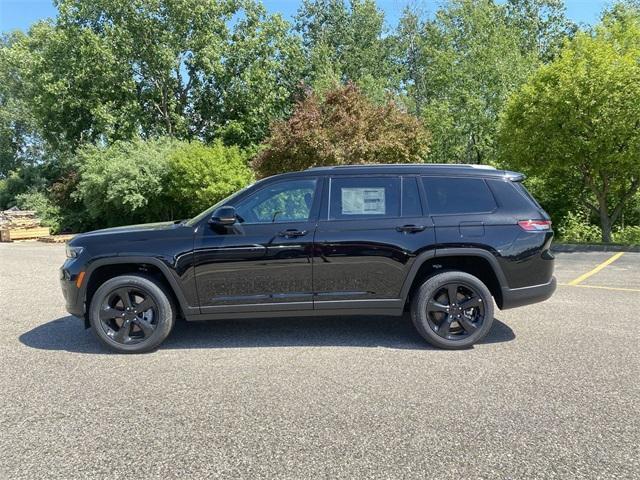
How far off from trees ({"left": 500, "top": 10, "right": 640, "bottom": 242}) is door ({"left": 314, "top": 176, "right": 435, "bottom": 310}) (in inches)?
379

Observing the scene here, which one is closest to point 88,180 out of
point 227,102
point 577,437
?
point 227,102

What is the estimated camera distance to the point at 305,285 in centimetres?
484

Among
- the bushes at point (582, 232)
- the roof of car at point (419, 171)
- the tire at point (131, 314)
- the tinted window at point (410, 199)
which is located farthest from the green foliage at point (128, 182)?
the tinted window at point (410, 199)

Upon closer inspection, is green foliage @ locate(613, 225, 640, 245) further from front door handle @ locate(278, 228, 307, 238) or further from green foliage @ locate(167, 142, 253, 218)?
front door handle @ locate(278, 228, 307, 238)

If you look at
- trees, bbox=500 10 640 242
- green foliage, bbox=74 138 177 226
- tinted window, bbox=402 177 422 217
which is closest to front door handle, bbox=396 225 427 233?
tinted window, bbox=402 177 422 217

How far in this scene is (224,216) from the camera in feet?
15.4

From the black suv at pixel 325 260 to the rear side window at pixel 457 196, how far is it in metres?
0.01

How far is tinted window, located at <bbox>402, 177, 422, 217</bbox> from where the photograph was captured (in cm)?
489

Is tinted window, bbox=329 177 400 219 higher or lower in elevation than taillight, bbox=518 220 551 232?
higher

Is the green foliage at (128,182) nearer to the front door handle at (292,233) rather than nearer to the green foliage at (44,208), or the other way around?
the green foliage at (44,208)

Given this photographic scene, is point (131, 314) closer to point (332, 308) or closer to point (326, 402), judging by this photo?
point (332, 308)

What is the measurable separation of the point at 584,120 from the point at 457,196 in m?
9.54

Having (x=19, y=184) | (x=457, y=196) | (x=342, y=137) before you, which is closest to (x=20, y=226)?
(x=19, y=184)

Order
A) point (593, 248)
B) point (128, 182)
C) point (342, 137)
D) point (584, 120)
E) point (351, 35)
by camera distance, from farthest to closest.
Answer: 1. point (351, 35)
2. point (128, 182)
3. point (342, 137)
4. point (593, 248)
5. point (584, 120)
